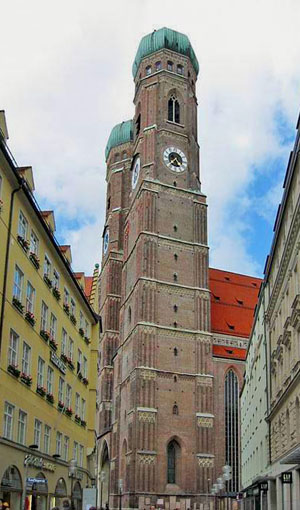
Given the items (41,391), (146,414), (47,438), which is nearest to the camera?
(41,391)

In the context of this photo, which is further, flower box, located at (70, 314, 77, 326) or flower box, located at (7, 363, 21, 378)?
flower box, located at (70, 314, 77, 326)

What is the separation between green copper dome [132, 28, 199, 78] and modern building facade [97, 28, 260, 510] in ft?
0.44

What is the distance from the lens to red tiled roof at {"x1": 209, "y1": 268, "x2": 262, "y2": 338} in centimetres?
7331

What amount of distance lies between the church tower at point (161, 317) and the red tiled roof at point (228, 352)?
10.9ft

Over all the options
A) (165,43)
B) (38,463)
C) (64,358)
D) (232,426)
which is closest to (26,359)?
(38,463)

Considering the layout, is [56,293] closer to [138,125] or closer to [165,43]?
[138,125]

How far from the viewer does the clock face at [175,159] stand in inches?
2756

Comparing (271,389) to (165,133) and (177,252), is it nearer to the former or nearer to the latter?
(177,252)

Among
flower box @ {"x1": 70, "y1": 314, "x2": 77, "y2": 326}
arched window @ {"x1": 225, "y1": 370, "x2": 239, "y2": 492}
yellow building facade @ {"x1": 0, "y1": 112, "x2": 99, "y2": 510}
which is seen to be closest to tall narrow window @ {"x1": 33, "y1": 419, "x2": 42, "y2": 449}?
yellow building facade @ {"x1": 0, "y1": 112, "x2": 99, "y2": 510}

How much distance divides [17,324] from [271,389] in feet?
42.8

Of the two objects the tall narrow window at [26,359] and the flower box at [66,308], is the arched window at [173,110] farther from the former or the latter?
the tall narrow window at [26,359]

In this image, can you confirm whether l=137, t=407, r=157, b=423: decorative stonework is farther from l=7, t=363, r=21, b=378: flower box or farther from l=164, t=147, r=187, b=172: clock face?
l=7, t=363, r=21, b=378: flower box

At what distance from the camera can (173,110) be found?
72.9 meters

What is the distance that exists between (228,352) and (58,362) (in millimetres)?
42355
